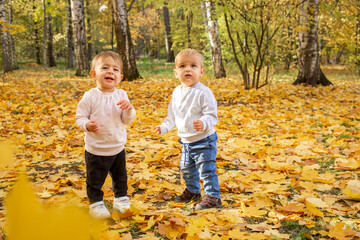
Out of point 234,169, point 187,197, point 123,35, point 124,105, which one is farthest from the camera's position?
point 123,35

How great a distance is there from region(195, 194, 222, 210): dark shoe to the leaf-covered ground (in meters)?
0.08

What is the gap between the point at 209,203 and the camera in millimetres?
2531

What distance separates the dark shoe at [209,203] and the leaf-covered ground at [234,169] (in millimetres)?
77

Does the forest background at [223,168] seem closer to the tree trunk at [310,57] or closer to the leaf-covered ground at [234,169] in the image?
the leaf-covered ground at [234,169]

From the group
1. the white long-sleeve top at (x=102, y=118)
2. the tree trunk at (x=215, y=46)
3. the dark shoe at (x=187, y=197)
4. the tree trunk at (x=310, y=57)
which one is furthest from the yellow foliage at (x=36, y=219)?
the tree trunk at (x=215, y=46)

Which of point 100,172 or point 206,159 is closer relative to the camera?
point 100,172

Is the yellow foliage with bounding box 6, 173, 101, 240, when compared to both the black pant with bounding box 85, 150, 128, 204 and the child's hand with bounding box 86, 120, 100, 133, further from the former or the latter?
the black pant with bounding box 85, 150, 128, 204

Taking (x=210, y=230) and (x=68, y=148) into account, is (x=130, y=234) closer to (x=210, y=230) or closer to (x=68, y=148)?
(x=210, y=230)

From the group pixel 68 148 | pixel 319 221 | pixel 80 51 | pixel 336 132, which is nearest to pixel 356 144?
pixel 336 132

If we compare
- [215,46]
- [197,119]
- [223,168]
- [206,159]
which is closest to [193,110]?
[197,119]

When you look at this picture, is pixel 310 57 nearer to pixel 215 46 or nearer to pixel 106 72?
pixel 215 46

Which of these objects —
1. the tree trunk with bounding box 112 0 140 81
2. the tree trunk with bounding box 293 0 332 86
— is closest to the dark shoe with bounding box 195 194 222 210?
the tree trunk with bounding box 293 0 332 86

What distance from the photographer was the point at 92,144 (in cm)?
239

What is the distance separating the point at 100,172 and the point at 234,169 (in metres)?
1.67
